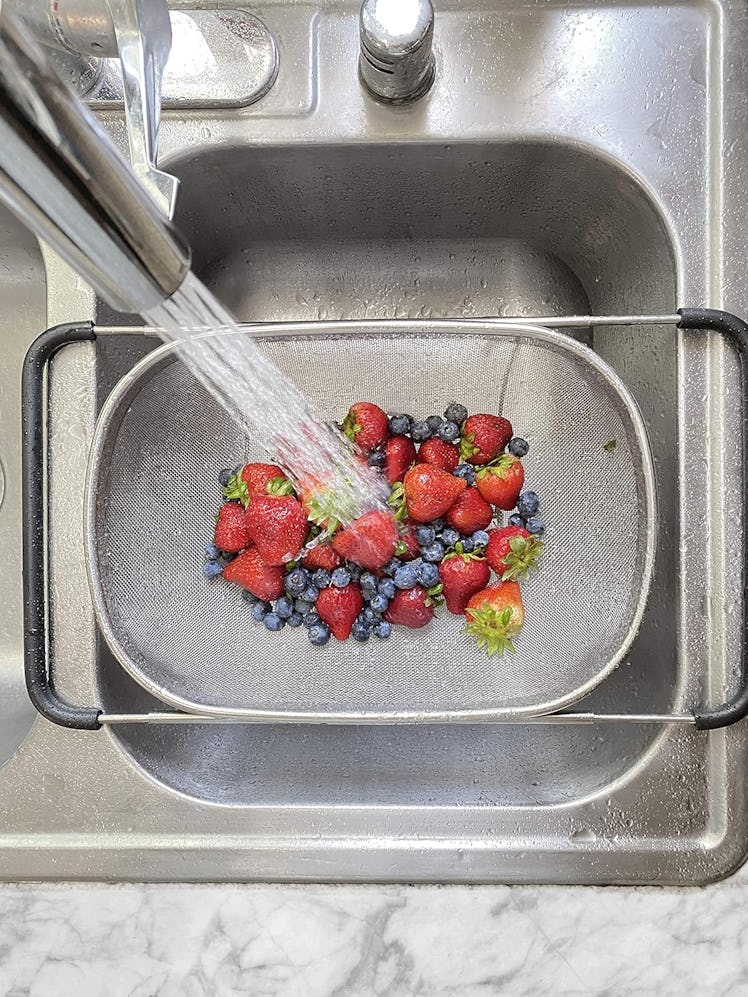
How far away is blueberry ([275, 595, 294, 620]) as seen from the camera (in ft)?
2.58

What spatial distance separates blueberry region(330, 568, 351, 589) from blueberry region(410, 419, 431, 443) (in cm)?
15

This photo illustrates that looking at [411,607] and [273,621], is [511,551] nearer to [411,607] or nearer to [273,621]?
[411,607]

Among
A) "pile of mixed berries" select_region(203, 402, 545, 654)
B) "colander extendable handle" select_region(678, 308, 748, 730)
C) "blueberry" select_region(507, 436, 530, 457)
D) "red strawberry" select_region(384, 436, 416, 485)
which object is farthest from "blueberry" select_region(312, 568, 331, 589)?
"colander extendable handle" select_region(678, 308, 748, 730)

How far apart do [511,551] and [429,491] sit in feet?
0.32

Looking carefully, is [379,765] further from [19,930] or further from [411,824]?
[19,930]

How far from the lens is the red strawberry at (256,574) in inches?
30.6

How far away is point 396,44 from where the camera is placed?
62 centimetres

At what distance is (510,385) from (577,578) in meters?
0.20

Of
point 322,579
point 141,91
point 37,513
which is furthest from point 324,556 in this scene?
point 141,91

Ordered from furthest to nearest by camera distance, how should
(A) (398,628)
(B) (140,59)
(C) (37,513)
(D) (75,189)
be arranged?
(A) (398,628) → (C) (37,513) → (B) (140,59) → (D) (75,189)

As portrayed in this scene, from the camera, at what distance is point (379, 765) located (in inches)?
31.9

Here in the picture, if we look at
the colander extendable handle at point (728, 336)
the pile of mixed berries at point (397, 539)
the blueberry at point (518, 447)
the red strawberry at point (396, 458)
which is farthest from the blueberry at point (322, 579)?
the colander extendable handle at point (728, 336)

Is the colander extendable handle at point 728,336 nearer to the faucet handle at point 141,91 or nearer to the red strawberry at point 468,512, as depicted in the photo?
the red strawberry at point 468,512

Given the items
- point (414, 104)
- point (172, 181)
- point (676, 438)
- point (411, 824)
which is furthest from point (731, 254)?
point (411, 824)
